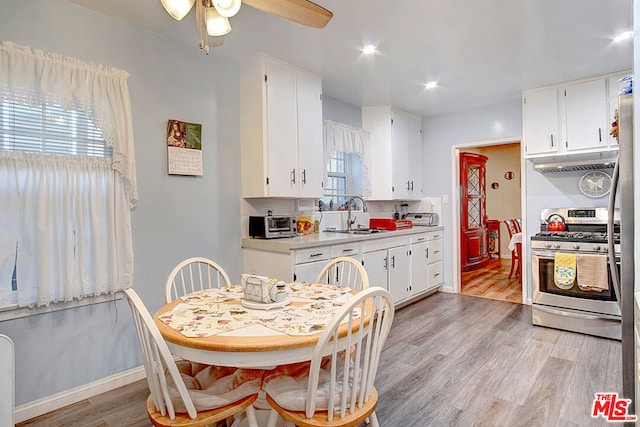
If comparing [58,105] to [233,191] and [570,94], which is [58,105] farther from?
[570,94]

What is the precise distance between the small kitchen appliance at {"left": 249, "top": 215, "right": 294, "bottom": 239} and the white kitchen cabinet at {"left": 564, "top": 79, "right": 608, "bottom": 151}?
9.95 ft

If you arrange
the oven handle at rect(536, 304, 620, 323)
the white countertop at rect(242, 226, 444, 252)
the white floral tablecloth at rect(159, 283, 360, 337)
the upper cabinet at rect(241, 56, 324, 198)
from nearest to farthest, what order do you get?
the white floral tablecloth at rect(159, 283, 360, 337), the white countertop at rect(242, 226, 444, 252), the upper cabinet at rect(241, 56, 324, 198), the oven handle at rect(536, 304, 620, 323)

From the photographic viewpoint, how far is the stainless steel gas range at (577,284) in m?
3.06

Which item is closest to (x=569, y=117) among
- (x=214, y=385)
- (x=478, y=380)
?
(x=478, y=380)

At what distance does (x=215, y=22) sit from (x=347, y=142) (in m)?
2.65

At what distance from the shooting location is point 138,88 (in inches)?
97.0

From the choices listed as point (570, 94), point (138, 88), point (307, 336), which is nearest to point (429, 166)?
point (570, 94)

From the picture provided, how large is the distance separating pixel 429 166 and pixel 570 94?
5.90 ft

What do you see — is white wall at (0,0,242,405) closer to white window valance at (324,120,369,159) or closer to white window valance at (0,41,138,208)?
white window valance at (0,41,138,208)

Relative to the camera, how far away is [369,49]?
2.85m

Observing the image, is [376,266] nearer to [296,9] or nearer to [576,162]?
[576,162]

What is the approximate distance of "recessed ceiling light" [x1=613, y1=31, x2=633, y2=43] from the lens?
103 inches

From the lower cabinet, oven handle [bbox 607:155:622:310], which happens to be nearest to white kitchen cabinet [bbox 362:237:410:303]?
the lower cabinet

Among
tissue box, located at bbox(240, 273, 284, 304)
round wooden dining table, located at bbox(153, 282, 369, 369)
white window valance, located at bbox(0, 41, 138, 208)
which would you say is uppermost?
white window valance, located at bbox(0, 41, 138, 208)
